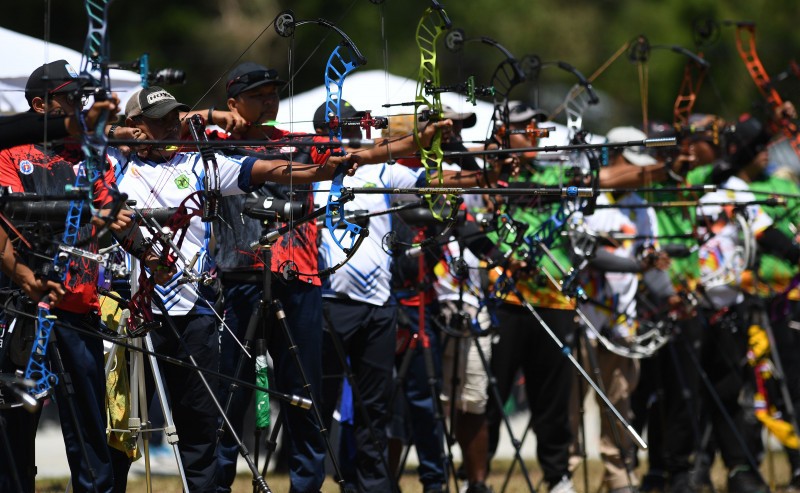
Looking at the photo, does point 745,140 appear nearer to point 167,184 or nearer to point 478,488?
point 478,488

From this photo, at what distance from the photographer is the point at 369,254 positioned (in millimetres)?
7461

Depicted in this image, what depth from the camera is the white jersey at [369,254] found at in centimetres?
739

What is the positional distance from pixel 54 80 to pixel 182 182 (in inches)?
49.7

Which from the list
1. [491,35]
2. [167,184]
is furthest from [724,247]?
[491,35]

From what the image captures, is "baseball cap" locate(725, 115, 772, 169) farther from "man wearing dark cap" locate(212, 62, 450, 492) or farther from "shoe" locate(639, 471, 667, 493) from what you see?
"man wearing dark cap" locate(212, 62, 450, 492)

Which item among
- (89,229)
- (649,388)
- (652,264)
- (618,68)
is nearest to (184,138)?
(89,229)

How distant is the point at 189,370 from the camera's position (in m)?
6.07

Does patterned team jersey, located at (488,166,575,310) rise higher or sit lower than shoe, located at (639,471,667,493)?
higher

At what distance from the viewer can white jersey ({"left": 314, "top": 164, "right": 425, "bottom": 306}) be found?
739 cm

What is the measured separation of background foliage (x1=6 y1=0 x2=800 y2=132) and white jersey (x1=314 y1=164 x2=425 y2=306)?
8.94 meters

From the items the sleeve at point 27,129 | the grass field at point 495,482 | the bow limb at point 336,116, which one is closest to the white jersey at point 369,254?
the bow limb at point 336,116

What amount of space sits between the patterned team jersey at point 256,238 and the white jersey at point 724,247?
337 centimetres

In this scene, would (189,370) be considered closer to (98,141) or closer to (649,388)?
(98,141)

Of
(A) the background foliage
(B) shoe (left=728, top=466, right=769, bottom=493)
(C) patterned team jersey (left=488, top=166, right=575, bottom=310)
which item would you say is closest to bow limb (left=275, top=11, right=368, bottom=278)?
(C) patterned team jersey (left=488, top=166, right=575, bottom=310)
